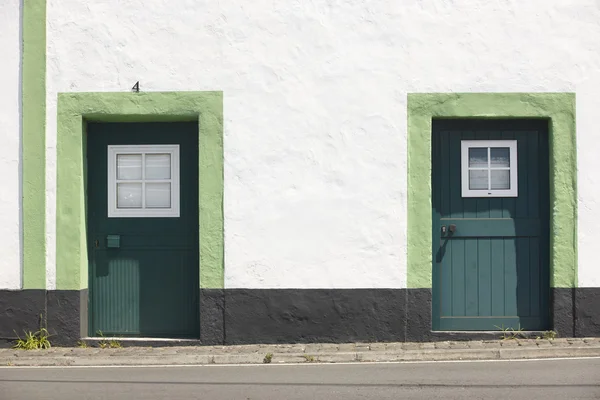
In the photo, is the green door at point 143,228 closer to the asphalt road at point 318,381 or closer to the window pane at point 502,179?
the asphalt road at point 318,381

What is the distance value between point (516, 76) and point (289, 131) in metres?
2.74

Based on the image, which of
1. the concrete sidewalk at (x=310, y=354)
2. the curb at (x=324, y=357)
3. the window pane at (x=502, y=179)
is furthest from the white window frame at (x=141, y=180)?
the window pane at (x=502, y=179)

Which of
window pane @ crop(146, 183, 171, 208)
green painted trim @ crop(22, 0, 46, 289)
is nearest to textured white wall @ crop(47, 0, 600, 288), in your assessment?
window pane @ crop(146, 183, 171, 208)

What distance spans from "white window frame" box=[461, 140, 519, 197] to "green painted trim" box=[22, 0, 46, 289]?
4.98 metres

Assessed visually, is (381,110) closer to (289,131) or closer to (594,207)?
(289,131)

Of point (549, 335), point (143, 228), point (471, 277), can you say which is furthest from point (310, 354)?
point (549, 335)

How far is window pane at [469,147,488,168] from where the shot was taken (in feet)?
33.7

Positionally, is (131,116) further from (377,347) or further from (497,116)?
(497,116)

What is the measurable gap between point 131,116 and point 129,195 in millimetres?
976

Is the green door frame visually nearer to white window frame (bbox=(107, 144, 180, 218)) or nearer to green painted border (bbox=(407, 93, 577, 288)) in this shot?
white window frame (bbox=(107, 144, 180, 218))

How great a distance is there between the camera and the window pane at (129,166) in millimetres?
10367

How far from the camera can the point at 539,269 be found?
10211 mm

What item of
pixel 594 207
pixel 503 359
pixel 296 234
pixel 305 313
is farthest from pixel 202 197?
pixel 594 207

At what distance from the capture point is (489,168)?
10227 mm
